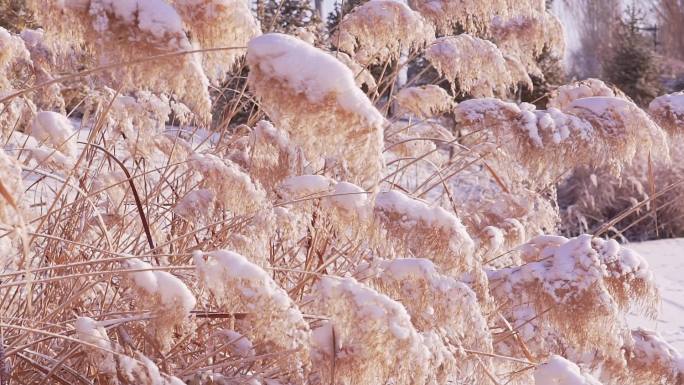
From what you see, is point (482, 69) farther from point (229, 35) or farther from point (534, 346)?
point (229, 35)

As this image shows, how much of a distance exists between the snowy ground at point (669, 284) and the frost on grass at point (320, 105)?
6.62 ft

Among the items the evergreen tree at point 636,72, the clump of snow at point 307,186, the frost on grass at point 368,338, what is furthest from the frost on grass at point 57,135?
the evergreen tree at point 636,72

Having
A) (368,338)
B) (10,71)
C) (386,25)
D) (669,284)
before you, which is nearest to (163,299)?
(368,338)

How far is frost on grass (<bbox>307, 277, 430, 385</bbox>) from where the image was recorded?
1.32m

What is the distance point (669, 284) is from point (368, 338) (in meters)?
5.04

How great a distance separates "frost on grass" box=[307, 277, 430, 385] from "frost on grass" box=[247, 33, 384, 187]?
24cm

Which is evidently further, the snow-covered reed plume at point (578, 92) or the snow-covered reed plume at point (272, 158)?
the snow-covered reed plume at point (578, 92)

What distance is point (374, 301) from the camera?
135 centimetres

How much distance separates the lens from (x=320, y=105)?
1155 mm

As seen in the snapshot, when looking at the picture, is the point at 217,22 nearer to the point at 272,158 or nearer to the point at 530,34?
the point at 272,158

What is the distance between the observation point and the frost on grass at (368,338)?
1.32 m

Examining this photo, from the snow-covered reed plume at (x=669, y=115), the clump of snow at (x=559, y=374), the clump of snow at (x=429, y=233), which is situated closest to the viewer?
the clump of snow at (x=429, y=233)

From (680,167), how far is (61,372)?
7.94m

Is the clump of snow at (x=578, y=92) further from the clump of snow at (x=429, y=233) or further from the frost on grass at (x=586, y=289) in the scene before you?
the clump of snow at (x=429, y=233)
